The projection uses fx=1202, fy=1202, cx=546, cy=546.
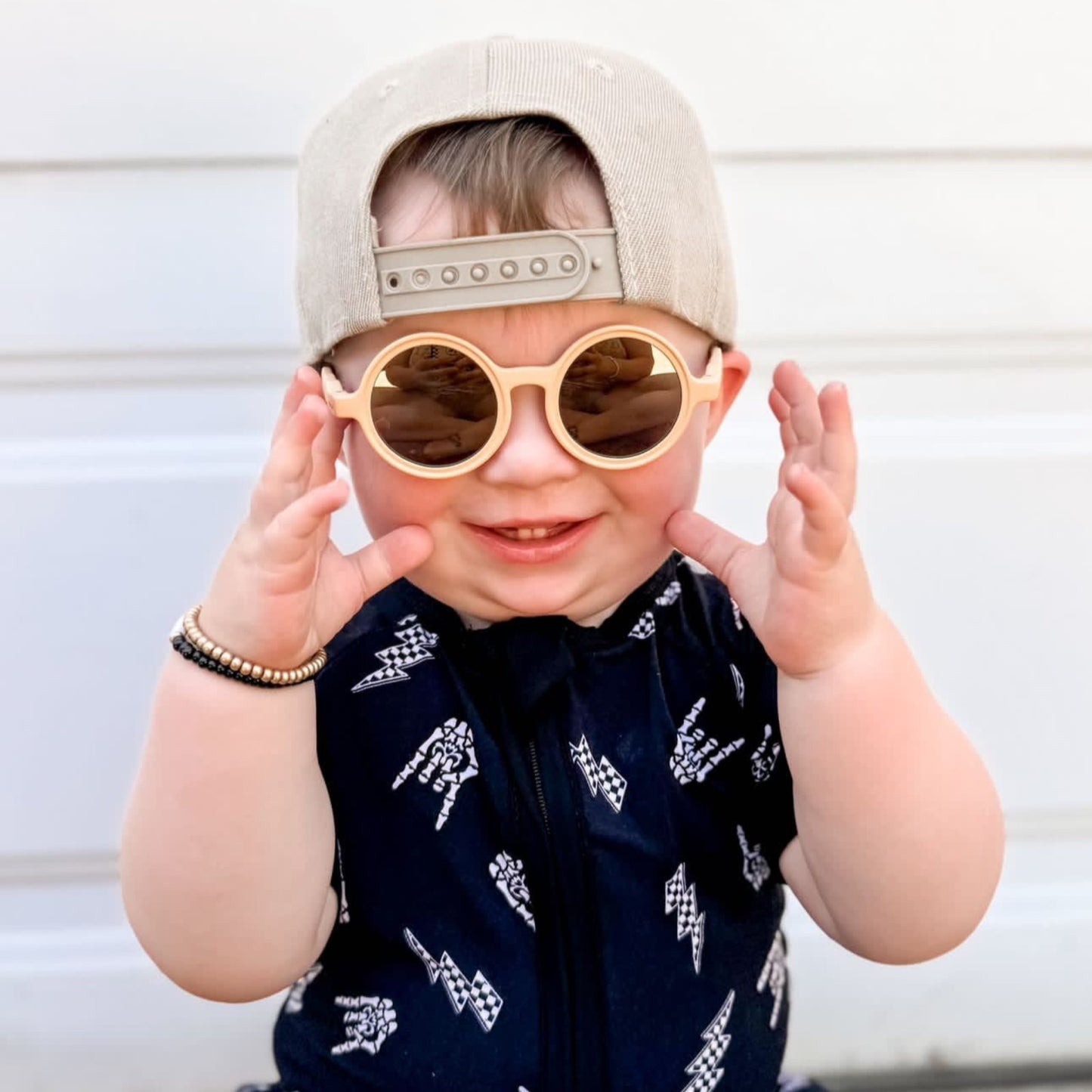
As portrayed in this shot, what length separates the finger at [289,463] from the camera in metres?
0.97

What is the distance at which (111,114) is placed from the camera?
4.83 feet

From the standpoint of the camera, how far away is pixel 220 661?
99cm

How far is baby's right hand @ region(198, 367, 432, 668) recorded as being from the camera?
967 mm

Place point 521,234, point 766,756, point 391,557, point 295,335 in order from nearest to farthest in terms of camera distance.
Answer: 1. point 521,234
2. point 391,557
3. point 766,756
4. point 295,335

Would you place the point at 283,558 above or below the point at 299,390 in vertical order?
below

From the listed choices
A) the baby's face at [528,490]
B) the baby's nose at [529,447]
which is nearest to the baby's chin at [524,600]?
the baby's face at [528,490]

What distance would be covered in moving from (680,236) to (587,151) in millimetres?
104

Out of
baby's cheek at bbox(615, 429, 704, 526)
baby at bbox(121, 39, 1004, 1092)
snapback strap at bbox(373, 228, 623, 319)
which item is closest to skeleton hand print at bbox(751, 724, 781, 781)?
baby at bbox(121, 39, 1004, 1092)

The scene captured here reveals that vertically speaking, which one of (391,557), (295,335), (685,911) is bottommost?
(685,911)

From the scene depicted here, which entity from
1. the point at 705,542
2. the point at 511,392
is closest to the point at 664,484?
the point at 705,542

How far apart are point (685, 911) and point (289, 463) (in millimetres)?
560

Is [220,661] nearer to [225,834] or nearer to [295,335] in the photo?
[225,834]

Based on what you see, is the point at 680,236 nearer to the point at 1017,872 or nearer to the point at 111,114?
the point at 111,114

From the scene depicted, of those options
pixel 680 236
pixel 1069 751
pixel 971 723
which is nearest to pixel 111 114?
pixel 680 236
